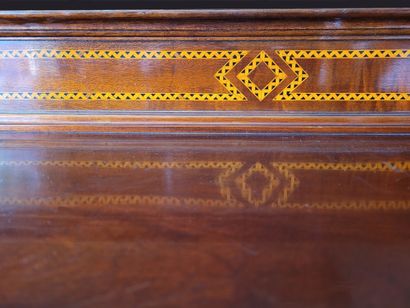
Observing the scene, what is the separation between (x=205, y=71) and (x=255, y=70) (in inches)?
4.1

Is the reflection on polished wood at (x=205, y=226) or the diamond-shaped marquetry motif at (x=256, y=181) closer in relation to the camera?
the reflection on polished wood at (x=205, y=226)

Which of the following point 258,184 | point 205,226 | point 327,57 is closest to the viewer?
point 205,226

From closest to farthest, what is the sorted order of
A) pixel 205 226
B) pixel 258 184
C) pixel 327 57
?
pixel 205 226 < pixel 258 184 < pixel 327 57

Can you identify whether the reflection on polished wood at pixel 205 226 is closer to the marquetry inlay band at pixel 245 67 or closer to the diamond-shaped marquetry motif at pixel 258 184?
the diamond-shaped marquetry motif at pixel 258 184

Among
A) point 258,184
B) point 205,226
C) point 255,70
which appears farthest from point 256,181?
point 255,70

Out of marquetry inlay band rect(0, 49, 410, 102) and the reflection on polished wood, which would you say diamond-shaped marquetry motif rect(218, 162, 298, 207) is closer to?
the reflection on polished wood

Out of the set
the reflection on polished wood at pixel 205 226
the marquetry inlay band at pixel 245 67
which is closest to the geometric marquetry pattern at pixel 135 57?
the marquetry inlay band at pixel 245 67

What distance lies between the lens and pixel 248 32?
0.80 metres

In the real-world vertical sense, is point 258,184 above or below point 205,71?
below

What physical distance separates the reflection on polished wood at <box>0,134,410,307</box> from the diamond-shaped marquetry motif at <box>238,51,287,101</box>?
5.8 inches

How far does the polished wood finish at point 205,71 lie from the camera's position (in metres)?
0.79

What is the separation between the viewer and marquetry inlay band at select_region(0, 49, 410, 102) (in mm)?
812

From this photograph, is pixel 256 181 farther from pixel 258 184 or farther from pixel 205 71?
pixel 205 71

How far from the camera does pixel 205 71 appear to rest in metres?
0.83
